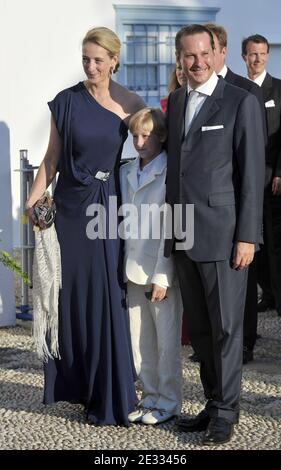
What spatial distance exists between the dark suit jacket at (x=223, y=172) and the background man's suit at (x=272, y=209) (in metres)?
2.30

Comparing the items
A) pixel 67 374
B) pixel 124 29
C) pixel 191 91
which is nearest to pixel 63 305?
pixel 67 374

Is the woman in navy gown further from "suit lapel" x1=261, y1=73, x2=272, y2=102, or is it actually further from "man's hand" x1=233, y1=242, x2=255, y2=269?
"suit lapel" x1=261, y1=73, x2=272, y2=102

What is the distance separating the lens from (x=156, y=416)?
16.1ft

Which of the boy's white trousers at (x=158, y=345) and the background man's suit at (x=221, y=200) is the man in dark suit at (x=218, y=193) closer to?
the background man's suit at (x=221, y=200)

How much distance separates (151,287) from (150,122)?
80 centimetres

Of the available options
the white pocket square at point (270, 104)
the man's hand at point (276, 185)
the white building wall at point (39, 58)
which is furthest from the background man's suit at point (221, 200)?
the white building wall at point (39, 58)

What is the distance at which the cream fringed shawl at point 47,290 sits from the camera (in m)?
4.99

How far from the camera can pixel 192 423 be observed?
4.80 meters

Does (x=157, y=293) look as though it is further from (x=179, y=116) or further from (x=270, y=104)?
(x=270, y=104)

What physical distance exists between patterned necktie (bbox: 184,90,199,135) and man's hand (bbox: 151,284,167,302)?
757 millimetres

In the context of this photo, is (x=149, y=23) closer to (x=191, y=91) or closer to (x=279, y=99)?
(x=279, y=99)

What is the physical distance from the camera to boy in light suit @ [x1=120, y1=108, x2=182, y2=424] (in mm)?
4770

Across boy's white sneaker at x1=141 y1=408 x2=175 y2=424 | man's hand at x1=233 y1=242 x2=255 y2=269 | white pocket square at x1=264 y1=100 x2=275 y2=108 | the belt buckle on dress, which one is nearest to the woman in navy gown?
the belt buckle on dress
